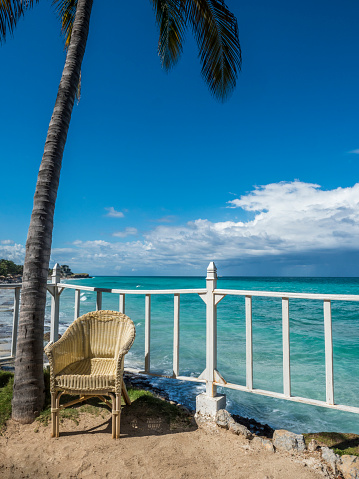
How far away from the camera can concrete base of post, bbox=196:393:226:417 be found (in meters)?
2.87

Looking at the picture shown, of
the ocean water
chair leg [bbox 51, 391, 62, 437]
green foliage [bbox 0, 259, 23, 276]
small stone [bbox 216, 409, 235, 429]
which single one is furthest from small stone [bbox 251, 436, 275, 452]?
green foliage [bbox 0, 259, 23, 276]

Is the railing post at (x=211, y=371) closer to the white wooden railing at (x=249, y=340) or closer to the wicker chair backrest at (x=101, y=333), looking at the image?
the white wooden railing at (x=249, y=340)

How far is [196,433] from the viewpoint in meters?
2.70

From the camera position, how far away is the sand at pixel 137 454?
2.08 m

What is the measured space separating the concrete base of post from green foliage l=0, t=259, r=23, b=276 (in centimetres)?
2794

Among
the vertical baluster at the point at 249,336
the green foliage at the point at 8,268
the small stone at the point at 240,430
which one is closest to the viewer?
the small stone at the point at 240,430

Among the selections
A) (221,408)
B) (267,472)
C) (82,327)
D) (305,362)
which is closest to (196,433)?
(221,408)

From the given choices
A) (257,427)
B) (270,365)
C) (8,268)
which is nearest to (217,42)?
(257,427)

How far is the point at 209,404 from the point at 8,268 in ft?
100

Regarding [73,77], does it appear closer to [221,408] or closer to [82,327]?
[82,327]

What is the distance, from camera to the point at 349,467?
2.10m

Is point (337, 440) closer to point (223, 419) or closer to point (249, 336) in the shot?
point (223, 419)

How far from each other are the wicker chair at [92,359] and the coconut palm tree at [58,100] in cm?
28

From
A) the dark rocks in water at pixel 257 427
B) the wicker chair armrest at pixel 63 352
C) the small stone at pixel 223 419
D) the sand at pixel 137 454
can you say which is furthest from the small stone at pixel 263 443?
the wicker chair armrest at pixel 63 352
